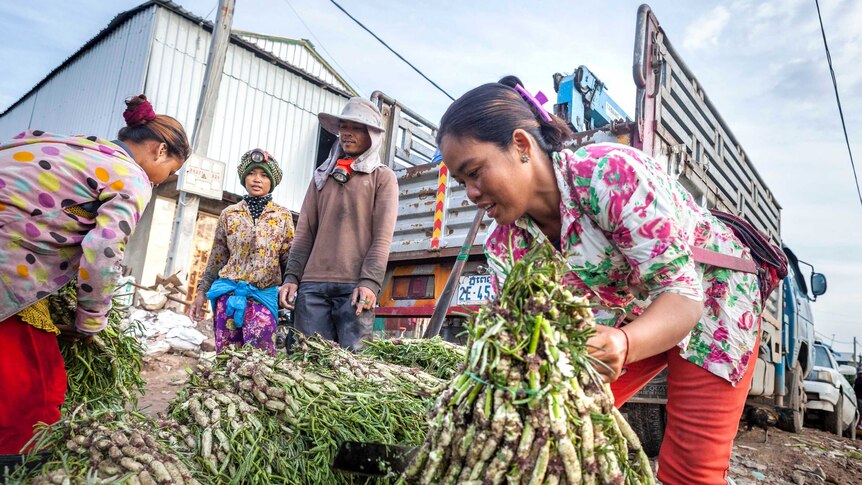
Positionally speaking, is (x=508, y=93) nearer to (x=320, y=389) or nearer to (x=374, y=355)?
(x=320, y=389)

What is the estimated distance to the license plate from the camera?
15.7 feet

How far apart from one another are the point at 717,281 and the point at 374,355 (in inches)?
68.0

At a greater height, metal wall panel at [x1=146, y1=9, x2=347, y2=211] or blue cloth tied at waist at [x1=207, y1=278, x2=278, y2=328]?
metal wall panel at [x1=146, y1=9, x2=347, y2=211]

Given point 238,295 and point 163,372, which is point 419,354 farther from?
point 163,372

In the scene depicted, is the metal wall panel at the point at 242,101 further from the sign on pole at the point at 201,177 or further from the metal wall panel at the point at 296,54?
the sign on pole at the point at 201,177

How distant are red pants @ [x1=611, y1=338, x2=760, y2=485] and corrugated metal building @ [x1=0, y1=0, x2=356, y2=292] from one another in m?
9.82

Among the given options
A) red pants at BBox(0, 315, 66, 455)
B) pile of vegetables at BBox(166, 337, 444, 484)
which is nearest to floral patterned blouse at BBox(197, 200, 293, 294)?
pile of vegetables at BBox(166, 337, 444, 484)

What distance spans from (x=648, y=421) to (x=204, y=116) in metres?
7.58

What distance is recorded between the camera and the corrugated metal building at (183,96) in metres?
10.9

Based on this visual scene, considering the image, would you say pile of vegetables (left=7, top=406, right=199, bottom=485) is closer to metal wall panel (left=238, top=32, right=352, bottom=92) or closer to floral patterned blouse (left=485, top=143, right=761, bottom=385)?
floral patterned blouse (left=485, top=143, right=761, bottom=385)

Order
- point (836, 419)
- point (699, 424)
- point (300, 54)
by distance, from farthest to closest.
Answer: point (300, 54)
point (836, 419)
point (699, 424)

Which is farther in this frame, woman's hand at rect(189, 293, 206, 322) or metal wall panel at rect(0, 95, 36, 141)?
metal wall panel at rect(0, 95, 36, 141)

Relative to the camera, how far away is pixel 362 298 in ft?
11.7

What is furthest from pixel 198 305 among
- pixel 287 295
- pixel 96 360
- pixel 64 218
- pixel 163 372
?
pixel 163 372
